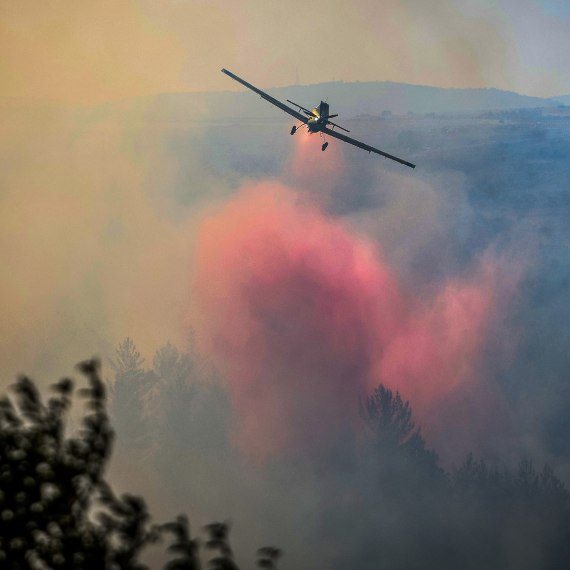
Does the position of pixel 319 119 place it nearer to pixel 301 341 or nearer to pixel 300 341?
pixel 300 341

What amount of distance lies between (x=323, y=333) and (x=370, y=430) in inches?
862

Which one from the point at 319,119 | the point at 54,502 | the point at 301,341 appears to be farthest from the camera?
the point at 301,341

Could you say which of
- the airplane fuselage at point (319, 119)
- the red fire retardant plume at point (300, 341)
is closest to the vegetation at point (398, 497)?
the red fire retardant plume at point (300, 341)

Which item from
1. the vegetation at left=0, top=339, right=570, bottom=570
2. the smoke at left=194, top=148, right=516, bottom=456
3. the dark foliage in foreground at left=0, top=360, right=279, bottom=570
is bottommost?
the dark foliage in foreground at left=0, top=360, right=279, bottom=570

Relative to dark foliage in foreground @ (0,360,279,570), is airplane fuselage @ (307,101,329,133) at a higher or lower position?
higher

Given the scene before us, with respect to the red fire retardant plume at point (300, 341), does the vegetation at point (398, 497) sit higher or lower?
lower

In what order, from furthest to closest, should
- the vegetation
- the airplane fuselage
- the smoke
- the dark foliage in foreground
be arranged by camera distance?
the smoke < the vegetation < the airplane fuselage < the dark foliage in foreground

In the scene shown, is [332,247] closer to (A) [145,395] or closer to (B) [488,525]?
(A) [145,395]

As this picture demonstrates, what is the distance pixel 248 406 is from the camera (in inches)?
7249

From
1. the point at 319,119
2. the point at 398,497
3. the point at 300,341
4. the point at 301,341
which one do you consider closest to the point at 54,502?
the point at 319,119

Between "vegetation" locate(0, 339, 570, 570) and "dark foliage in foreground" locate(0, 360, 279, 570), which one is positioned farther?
"vegetation" locate(0, 339, 570, 570)

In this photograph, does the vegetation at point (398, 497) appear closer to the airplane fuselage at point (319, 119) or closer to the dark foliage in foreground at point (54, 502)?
the airplane fuselage at point (319, 119)

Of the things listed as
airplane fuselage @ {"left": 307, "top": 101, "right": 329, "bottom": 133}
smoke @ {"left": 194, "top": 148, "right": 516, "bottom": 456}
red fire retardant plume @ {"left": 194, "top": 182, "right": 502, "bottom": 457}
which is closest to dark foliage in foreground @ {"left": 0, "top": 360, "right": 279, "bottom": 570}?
airplane fuselage @ {"left": 307, "top": 101, "right": 329, "bottom": 133}

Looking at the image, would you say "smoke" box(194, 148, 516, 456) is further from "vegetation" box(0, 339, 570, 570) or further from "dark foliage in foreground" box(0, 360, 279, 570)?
"dark foliage in foreground" box(0, 360, 279, 570)
